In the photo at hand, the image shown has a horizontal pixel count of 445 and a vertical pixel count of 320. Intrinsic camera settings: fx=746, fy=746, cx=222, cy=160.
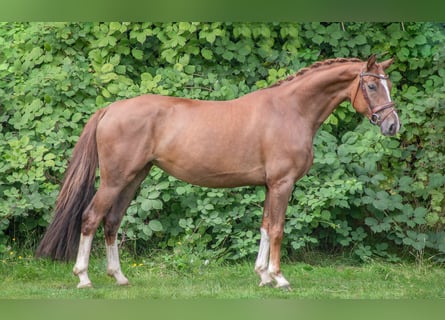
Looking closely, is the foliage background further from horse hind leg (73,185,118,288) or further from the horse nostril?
the horse nostril

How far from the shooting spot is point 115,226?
21.5 ft

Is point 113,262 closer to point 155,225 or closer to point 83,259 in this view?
point 83,259

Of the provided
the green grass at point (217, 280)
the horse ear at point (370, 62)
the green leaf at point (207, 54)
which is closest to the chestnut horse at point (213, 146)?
the horse ear at point (370, 62)

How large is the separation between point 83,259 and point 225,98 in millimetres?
2633

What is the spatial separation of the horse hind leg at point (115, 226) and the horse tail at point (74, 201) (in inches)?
9.4

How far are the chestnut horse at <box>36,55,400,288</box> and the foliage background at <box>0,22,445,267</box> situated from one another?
1.20m

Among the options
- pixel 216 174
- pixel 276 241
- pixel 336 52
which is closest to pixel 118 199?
pixel 216 174

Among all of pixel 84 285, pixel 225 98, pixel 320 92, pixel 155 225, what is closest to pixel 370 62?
pixel 320 92

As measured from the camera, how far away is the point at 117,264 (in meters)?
6.60

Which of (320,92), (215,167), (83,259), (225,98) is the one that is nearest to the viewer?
(83,259)

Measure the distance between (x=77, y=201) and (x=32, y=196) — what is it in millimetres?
1457

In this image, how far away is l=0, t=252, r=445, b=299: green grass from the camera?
624cm

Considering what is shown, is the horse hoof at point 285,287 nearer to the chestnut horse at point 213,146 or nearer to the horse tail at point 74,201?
the chestnut horse at point 213,146

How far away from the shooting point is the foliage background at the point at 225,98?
25.8 feet
